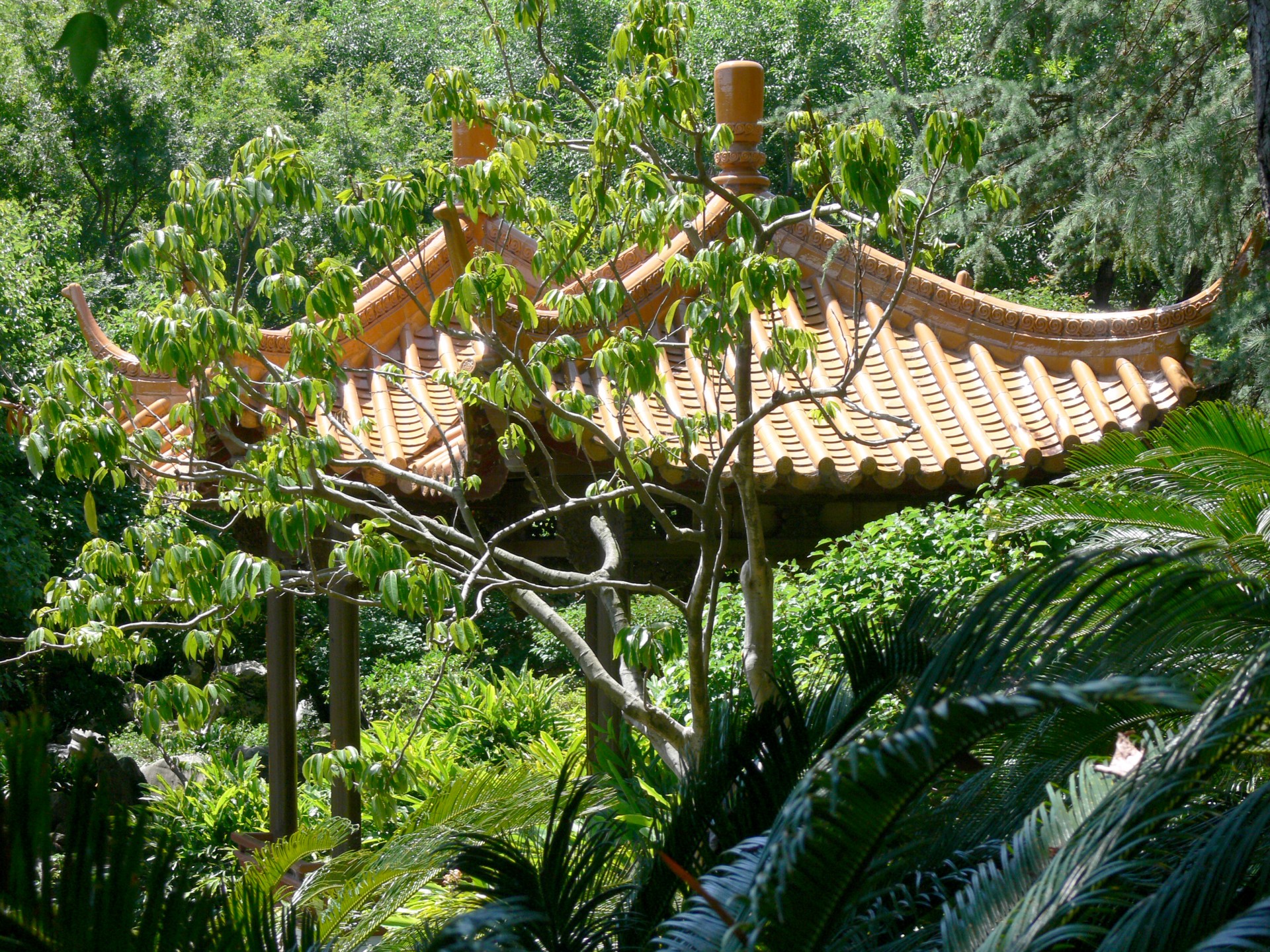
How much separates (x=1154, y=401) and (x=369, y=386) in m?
3.45

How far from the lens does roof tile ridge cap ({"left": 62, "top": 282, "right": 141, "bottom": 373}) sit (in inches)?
235

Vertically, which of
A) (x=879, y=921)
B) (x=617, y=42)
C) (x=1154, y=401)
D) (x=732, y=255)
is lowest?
(x=879, y=921)

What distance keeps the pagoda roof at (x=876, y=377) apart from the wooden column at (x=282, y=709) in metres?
1.22

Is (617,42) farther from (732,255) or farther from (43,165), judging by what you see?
(43,165)

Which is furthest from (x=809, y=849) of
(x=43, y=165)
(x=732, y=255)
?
(x=43, y=165)

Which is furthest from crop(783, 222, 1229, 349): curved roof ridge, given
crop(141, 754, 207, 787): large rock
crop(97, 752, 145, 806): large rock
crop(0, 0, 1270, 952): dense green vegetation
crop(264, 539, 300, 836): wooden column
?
crop(141, 754, 207, 787): large rock

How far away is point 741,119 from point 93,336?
3500 mm

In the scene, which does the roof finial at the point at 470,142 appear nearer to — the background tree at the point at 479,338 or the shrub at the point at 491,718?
the background tree at the point at 479,338

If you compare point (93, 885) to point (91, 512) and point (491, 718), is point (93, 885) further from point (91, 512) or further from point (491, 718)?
point (491, 718)

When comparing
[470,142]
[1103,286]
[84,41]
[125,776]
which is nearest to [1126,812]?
[84,41]

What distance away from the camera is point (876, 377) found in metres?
5.35

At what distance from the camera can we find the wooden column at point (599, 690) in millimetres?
5008

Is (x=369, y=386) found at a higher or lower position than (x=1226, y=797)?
higher

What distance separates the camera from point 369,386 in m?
5.55
